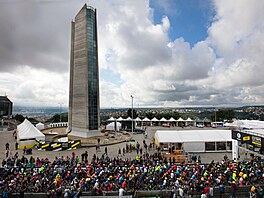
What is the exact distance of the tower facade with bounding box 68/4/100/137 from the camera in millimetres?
39219

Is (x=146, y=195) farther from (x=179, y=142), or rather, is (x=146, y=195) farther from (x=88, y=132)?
(x=88, y=132)

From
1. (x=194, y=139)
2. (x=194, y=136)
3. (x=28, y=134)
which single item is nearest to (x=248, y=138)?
(x=194, y=139)

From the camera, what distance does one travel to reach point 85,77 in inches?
1547

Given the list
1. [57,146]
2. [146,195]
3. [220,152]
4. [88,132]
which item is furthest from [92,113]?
[146,195]

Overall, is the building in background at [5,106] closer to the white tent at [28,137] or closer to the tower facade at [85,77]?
the tower facade at [85,77]

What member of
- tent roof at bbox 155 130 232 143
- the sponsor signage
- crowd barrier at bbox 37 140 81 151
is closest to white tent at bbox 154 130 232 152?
tent roof at bbox 155 130 232 143

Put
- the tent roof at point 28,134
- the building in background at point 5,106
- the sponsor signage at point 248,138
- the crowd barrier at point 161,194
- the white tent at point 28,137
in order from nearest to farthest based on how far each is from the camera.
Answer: the crowd barrier at point 161,194 → the sponsor signage at point 248,138 → the white tent at point 28,137 → the tent roof at point 28,134 → the building in background at point 5,106

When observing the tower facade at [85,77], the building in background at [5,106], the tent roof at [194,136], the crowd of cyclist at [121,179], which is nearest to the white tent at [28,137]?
the tower facade at [85,77]

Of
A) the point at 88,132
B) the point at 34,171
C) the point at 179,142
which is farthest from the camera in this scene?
the point at 88,132

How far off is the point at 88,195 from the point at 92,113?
92.6 feet

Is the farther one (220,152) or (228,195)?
(220,152)

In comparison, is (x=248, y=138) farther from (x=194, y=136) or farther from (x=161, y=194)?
(x=161, y=194)

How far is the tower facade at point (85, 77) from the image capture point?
3922 cm

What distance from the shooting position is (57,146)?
26.4m
